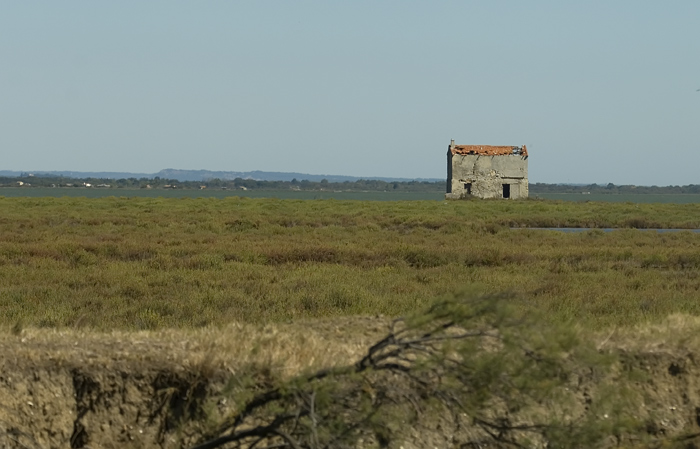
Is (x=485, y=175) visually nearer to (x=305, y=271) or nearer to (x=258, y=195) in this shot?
(x=305, y=271)

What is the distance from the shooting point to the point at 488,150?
68500mm

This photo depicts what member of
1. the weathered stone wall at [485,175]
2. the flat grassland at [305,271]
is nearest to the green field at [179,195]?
the weathered stone wall at [485,175]

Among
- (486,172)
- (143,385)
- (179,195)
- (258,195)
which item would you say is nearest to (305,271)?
(143,385)

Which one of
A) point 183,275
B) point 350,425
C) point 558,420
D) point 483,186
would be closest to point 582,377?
point 558,420

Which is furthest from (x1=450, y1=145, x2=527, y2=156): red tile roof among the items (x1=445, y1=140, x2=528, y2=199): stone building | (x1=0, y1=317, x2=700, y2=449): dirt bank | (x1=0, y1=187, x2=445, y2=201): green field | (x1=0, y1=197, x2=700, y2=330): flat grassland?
(x1=0, y1=317, x2=700, y2=449): dirt bank

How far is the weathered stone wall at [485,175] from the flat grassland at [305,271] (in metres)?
32.5

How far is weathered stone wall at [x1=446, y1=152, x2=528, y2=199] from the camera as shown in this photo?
67.3 meters

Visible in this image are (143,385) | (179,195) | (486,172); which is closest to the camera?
(143,385)

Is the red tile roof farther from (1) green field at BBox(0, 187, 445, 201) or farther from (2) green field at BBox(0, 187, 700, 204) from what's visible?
(1) green field at BBox(0, 187, 445, 201)

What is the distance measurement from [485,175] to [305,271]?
167 feet

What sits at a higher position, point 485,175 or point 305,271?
point 485,175

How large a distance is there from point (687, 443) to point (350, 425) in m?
3.18

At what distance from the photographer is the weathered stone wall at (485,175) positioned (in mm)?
67312

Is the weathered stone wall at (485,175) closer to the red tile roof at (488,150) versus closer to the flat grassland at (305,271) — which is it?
the red tile roof at (488,150)
